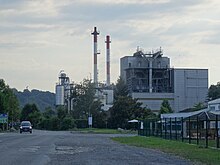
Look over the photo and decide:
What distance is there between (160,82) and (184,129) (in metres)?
69.8

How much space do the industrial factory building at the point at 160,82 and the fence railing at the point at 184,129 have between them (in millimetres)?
48212

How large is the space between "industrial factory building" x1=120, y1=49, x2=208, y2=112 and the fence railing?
4821 cm

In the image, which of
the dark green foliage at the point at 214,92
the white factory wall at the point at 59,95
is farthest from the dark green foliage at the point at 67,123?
the dark green foliage at the point at 214,92

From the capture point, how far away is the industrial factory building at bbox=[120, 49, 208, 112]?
118m

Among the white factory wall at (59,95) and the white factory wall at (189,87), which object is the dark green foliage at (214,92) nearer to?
the white factory wall at (189,87)

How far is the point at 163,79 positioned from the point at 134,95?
6892 mm

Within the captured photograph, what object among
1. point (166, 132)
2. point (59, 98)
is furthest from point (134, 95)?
point (166, 132)

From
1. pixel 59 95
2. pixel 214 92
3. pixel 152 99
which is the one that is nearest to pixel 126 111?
pixel 152 99

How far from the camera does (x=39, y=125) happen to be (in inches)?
5477

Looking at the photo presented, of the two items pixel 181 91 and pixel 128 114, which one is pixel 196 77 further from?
pixel 128 114

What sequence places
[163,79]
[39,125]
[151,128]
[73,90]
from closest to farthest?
[151,128]
[163,79]
[73,90]
[39,125]

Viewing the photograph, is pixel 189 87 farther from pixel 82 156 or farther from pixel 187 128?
pixel 82 156

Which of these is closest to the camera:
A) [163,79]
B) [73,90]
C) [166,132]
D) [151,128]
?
[166,132]

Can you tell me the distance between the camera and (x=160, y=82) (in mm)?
121938
